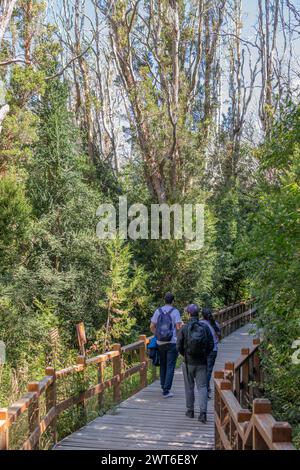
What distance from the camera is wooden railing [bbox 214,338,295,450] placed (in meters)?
3.40

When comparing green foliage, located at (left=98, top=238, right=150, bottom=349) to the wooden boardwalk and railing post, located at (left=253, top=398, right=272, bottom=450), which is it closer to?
the wooden boardwalk

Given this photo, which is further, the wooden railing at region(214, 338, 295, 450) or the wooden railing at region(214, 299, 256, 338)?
the wooden railing at region(214, 299, 256, 338)

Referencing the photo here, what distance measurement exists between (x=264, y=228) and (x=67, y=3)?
23.0m

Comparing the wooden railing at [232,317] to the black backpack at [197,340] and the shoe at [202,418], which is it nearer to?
the shoe at [202,418]

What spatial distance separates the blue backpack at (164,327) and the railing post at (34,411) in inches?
133

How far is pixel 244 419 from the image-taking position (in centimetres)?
463

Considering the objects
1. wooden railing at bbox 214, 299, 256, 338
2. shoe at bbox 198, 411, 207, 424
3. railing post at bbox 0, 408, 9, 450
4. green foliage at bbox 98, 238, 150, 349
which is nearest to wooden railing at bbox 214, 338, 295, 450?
shoe at bbox 198, 411, 207, 424

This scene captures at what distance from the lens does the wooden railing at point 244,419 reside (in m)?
3.40

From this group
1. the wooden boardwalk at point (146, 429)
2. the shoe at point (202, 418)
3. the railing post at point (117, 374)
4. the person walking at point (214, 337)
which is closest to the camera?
the wooden boardwalk at point (146, 429)

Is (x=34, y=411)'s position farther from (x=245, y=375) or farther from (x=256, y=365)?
(x=256, y=365)

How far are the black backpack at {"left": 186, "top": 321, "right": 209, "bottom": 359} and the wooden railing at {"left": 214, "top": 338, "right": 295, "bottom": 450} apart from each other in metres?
0.42

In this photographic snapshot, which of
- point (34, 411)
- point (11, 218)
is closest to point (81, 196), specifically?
point (11, 218)

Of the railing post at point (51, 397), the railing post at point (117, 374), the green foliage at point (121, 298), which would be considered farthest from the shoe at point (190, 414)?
the green foliage at point (121, 298)
